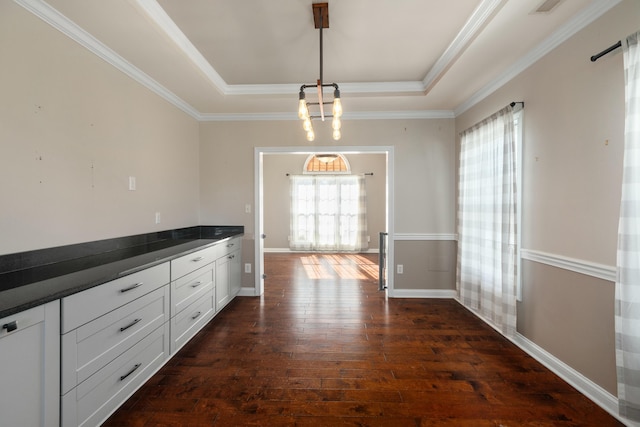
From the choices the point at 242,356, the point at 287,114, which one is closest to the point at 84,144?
the point at 242,356

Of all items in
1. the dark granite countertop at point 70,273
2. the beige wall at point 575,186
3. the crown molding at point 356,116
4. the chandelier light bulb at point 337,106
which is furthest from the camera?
the crown molding at point 356,116

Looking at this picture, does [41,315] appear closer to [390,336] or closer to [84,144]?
[84,144]

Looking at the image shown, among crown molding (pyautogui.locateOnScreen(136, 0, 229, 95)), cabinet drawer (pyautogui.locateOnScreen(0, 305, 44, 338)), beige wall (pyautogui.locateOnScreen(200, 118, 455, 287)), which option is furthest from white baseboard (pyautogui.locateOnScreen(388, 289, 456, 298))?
cabinet drawer (pyautogui.locateOnScreen(0, 305, 44, 338))

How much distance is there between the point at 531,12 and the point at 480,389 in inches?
106

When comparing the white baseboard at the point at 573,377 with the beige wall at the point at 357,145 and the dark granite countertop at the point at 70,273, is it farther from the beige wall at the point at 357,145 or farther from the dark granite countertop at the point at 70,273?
the dark granite countertop at the point at 70,273

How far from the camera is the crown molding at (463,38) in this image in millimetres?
1958

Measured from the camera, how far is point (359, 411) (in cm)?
176

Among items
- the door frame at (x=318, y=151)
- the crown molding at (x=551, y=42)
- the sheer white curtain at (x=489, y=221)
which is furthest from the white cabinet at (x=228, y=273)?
the crown molding at (x=551, y=42)

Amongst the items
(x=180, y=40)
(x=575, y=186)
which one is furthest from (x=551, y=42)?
(x=180, y=40)

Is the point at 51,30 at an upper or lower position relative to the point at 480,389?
upper

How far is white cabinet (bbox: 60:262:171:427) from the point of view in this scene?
137cm

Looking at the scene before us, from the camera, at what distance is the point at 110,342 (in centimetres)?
162

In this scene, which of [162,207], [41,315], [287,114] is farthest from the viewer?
[287,114]

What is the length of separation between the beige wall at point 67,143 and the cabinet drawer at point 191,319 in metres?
0.93
